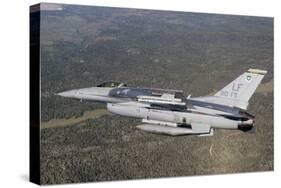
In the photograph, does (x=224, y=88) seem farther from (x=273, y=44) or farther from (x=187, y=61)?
(x=273, y=44)

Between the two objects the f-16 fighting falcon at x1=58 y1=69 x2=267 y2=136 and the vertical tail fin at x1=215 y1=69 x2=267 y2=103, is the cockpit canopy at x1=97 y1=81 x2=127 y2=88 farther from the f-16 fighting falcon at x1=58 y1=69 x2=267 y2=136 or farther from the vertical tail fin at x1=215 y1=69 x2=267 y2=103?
the vertical tail fin at x1=215 y1=69 x2=267 y2=103

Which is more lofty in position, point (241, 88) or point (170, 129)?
point (241, 88)

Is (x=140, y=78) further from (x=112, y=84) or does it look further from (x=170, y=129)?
(x=170, y=129)

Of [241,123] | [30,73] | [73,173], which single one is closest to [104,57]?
[30,73]

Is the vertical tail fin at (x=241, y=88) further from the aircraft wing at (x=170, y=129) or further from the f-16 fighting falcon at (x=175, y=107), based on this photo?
the aircraft wing at (x=170, y=129)

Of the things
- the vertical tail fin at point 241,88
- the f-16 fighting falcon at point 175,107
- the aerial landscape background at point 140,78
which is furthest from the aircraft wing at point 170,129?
the vertical tail fin at point 241,88

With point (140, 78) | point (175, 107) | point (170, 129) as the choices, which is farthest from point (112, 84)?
point (170, 129)
